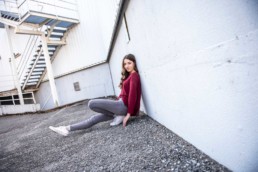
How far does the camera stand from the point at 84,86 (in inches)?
440

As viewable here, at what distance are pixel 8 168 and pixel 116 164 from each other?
1.71 m

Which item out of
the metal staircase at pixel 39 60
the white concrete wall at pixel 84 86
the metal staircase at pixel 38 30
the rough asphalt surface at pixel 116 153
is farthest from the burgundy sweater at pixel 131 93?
the metal staircase at pixel 39 60

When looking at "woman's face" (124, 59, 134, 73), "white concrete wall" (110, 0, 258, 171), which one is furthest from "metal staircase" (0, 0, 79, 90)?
"white concrete wall" (110, 0, 258, 171)

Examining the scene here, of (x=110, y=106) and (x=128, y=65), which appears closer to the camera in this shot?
(x=110, y=106)

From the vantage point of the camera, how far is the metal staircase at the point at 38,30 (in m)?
8.69

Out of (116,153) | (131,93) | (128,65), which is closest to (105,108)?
(131,93)

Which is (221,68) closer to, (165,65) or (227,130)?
(227,130)

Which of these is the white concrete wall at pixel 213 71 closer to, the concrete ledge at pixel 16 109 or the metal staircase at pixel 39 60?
the metal staircase at pixel 39 60

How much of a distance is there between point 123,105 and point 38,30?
8.57 meters

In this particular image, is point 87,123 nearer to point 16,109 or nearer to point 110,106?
point 110,106

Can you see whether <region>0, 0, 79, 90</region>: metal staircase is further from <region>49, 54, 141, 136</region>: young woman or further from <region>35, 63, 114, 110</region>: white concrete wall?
<region>49, 54, 141, 136</region>: young woman

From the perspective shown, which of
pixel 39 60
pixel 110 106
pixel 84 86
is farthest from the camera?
pixel 39 60

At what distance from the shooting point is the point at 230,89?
3.79ft

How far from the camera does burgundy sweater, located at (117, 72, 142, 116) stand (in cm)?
325
